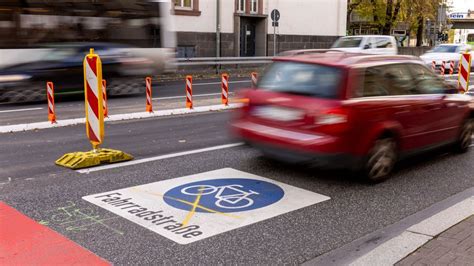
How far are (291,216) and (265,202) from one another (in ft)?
1.54

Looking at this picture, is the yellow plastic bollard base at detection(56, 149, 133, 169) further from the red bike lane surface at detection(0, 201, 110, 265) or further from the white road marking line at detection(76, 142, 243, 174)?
the red bike lane surface at detection(0, 201, 110, 265)

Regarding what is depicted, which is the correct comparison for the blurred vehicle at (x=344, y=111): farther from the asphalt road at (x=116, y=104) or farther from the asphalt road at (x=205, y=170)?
the asphalt road at (x=116, y=104)

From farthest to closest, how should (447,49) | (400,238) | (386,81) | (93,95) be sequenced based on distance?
(447,49) → (93,95) → (386,81) → (400,238)

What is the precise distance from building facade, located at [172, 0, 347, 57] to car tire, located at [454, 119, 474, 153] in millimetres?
20243

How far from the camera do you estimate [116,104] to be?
14336 mm

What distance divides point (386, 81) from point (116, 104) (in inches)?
369

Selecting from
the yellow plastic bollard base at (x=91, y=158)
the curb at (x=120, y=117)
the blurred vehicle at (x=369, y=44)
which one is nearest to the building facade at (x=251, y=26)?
the blurred vehicle at (x=369, y=44)

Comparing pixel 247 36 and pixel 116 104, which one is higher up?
pixel 247 36

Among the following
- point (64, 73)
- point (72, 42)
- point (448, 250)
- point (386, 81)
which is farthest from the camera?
point (72, 42)

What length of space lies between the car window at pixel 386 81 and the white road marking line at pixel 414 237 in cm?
168

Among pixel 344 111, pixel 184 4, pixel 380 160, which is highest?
pixel 184 4

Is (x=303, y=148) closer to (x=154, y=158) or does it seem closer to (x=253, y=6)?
(x=154, y=158)

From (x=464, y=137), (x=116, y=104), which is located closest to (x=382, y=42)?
(x=116, y=104)

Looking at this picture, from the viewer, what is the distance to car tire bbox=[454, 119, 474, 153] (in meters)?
8.19
